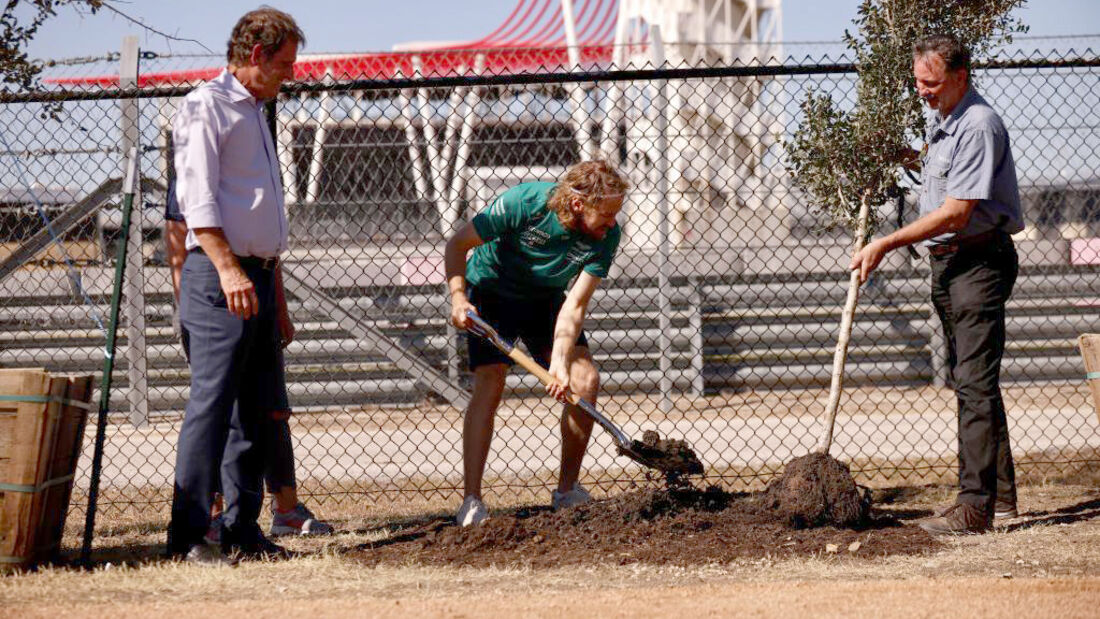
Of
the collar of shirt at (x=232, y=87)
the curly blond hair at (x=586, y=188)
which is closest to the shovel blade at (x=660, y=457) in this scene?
the curly blond hair at (x=586, y=188)

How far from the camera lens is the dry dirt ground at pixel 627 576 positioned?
11.6ft

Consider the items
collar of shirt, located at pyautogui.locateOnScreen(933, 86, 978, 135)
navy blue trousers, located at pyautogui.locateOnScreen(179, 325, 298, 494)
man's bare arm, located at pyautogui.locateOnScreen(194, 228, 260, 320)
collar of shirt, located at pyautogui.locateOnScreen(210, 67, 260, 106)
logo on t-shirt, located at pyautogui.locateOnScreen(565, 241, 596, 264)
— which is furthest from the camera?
navy blue trousers, located at pyautogui.locateOnScreen(179, 325, 298, 494)

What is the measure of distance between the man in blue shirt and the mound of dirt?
0.33 m

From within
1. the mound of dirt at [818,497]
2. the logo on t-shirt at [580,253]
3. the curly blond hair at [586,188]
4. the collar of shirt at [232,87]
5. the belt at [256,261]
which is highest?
the collar of shirt at [232,87]

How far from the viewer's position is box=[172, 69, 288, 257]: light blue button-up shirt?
12.8 feet

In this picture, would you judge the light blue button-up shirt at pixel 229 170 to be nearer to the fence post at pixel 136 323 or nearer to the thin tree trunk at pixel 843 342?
the thin tree trunk at pixel 843 342

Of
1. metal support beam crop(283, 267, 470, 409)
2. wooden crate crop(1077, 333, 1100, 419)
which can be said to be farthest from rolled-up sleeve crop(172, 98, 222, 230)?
metal support beam crop(283, 267, 470, 409)

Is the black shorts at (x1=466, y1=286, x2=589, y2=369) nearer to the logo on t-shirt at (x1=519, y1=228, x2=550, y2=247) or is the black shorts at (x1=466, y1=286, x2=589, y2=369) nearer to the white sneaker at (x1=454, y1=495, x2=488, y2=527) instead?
the logo on t-shirt at (x1=519, y1=228, x2=550, y2=247)

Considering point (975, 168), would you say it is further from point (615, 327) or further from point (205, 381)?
point (615, 327)

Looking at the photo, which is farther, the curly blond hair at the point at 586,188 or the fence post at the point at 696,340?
the fence post at the point at 696,340

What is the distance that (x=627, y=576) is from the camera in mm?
4023

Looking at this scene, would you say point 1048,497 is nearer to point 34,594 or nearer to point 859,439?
point 859,439

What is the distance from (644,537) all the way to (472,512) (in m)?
0.75

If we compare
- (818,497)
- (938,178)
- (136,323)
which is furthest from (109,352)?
(136,323)
